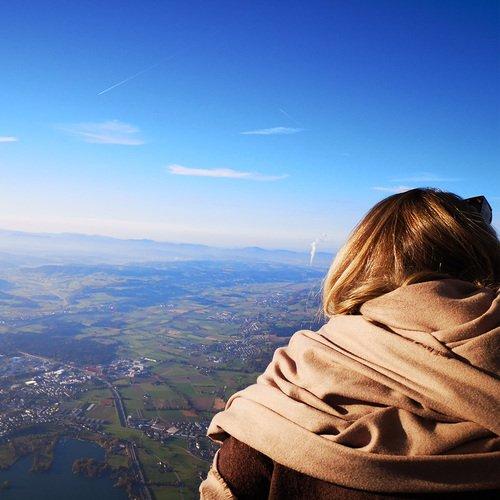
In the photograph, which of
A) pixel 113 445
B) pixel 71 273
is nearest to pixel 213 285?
pixel 71 273

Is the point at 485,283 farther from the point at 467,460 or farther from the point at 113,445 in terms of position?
the point at 113,445

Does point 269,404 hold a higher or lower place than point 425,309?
lower

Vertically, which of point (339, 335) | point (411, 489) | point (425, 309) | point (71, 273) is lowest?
point (71, 273)

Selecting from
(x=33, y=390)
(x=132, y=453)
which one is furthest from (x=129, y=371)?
(x=132, y=453)

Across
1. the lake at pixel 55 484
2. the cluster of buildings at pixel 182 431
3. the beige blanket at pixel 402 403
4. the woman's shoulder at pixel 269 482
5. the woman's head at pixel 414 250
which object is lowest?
the lake at pixel 55 484

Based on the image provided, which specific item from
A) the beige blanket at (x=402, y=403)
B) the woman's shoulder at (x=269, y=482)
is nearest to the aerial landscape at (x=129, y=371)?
the beige blanket at (x=402, y=403)

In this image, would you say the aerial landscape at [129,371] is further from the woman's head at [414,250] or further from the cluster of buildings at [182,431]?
the woman's head at [414,250]

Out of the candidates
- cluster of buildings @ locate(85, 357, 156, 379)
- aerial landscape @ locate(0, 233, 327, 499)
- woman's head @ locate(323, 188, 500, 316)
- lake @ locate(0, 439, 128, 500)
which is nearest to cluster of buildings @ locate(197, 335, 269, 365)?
aerial landscape @ locate(0, 233, 327, 499)
